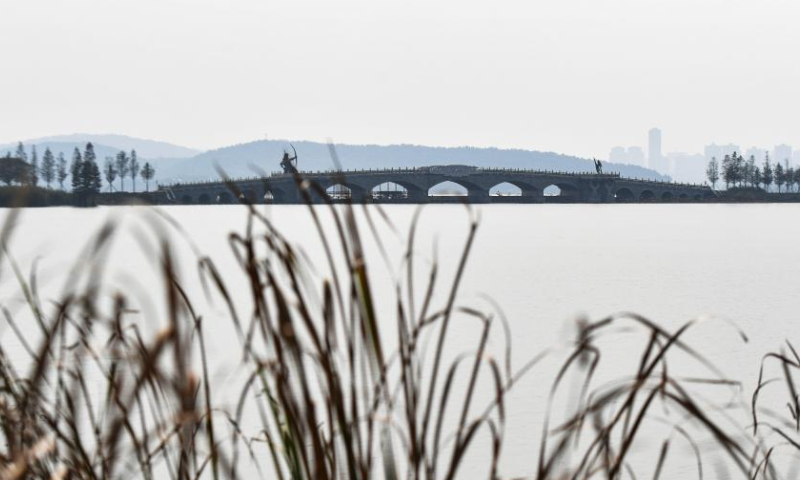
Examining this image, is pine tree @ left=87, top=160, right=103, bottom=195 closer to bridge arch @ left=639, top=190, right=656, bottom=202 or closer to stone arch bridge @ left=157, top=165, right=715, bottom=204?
stone arch bridge @ left=157, top=165, right=715, bottom=204

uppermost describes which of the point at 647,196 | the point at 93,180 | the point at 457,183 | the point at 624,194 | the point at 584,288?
the point at 93,180

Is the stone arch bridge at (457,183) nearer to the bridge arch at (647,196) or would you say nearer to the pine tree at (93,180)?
the bridge arch at (647,196)

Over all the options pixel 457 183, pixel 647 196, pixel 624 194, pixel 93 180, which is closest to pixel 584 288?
pixel 457 183

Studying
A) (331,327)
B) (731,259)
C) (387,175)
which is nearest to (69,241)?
(731,259)

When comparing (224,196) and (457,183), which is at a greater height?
(457,183)

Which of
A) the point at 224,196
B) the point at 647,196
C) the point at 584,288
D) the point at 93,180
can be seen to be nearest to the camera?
the point at 584,288

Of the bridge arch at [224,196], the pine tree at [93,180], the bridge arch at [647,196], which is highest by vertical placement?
the pine tree at [93,180]

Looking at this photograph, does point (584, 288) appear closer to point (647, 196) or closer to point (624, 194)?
point (624, 194)

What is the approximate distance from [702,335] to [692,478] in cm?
815

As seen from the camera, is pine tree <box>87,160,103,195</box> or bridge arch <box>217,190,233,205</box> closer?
pine tree <box>87,160,103,195</box>

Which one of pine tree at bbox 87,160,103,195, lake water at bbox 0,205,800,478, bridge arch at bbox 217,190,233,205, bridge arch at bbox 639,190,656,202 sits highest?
pine tree at bbox 87,160,103,195

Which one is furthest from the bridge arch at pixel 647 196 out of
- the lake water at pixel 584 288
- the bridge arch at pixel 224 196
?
the lake water at pixel 584 288

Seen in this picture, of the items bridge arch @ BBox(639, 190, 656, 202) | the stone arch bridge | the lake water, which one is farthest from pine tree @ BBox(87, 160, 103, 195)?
bridge arch @ BBox(639, 190, 656, 202)

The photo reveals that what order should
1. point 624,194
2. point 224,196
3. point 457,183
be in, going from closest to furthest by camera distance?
1. point 457,183
2. point 224,196
3. point 624,194
